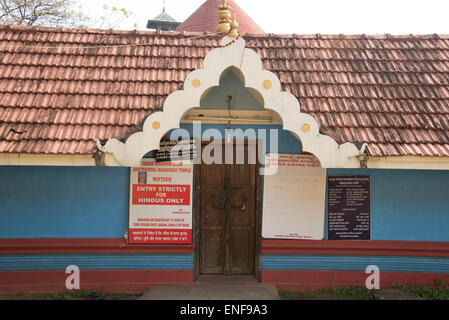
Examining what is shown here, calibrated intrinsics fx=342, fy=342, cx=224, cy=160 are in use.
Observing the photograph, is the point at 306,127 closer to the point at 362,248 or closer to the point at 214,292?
the point at 362,248

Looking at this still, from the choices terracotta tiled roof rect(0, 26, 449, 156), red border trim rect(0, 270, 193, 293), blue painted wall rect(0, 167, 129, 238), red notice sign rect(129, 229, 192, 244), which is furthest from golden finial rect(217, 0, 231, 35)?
red border trim rect(0, 270, 193, 293)

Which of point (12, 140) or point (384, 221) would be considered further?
point (384, 221)

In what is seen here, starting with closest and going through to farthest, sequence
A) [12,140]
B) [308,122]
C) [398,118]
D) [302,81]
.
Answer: [308,122], [12,140], [398,118], [302,81]

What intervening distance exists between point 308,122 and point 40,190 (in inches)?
161

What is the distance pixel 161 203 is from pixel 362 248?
3.22 m

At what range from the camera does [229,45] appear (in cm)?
434

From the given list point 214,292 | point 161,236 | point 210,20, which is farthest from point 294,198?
point 210,20

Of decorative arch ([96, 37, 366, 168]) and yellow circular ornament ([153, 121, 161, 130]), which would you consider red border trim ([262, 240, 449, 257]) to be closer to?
decorative arch ([96, 37, 366, 168])

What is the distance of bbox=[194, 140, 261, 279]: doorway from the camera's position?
561 cm

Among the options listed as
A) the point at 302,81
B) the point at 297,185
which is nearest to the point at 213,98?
the point at 302,81

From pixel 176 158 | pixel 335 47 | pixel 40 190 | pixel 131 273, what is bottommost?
pixel 131 273

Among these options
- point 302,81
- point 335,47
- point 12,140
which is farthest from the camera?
point 335,47

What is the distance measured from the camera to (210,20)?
447 inches

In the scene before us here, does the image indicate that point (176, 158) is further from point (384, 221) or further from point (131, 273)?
point (384, 221)
